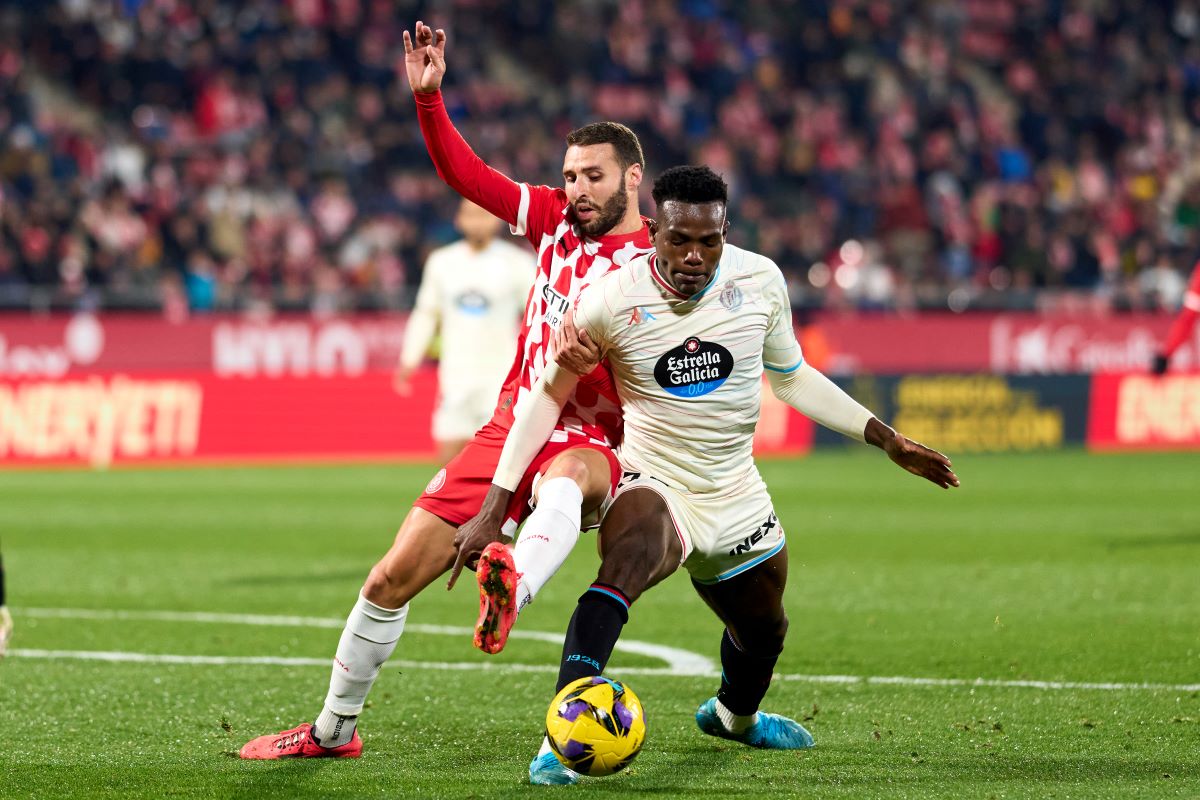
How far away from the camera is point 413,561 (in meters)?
5.33

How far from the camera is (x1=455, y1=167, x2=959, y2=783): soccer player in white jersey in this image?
5113mm

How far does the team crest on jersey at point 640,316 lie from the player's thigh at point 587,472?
1.42 ft

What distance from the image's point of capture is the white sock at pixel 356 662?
5.39 m

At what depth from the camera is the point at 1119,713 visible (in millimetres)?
6152

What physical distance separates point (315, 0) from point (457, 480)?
2108cm

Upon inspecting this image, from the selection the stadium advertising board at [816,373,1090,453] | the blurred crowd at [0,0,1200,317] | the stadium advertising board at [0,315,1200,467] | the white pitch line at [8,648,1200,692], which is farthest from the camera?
the blurred crowd at [0,0,1200,317]

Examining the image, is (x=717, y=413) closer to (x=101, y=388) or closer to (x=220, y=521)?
(x=220, y=521)

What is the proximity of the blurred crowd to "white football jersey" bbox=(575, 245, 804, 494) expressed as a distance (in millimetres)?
16011

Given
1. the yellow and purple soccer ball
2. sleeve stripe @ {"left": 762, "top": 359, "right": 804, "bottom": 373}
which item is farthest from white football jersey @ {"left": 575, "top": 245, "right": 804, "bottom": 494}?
the yellow and purple soccer ball

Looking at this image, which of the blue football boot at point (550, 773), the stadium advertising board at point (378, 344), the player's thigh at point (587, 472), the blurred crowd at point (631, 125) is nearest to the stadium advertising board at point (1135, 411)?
the stadium advertising board at point (378, 344)

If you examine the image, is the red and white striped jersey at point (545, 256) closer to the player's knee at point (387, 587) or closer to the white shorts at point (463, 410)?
the player's knee at point (387, 587)

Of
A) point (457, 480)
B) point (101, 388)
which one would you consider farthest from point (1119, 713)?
point (101, 388)

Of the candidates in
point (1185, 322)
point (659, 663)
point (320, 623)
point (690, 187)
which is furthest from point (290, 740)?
point (1185, 322)

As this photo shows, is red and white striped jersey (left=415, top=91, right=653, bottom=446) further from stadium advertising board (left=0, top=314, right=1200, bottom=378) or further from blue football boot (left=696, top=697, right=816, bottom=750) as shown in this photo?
stadium advertising board (left=0, top=314, right=1200, bottom=378)
